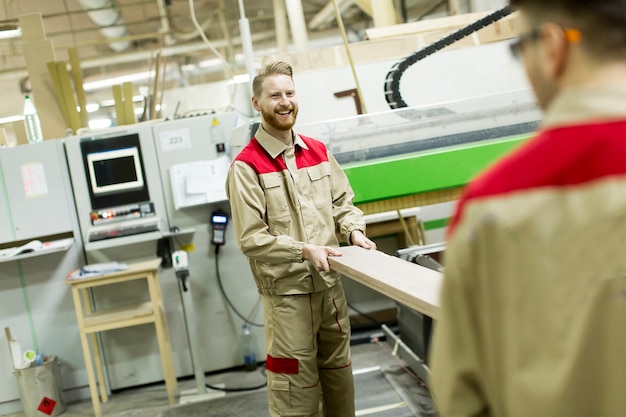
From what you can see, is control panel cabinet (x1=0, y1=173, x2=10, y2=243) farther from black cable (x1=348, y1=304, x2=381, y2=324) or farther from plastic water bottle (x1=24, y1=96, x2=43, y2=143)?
black cable (x1=348, y1=304, x2=381, y2=324)

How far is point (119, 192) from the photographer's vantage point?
3855 millimetres

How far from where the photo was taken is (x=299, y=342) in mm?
2281

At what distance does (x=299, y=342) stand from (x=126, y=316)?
65.2 inches

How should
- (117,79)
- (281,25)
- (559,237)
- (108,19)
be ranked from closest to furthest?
(559,237) < (281,25) < (108,19) < (117,79)

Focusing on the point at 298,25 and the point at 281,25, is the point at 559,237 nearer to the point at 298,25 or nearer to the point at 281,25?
the point at 298,25

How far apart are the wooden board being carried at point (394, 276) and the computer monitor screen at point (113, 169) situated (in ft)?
6.69

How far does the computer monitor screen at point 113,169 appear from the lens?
3.83 meters

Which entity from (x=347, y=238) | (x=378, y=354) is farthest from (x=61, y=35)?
(x=347, y=238)

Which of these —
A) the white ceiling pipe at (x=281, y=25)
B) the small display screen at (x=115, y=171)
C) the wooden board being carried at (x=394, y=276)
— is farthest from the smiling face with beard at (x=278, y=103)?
the white ceiling pipe at (x=281, y=25)

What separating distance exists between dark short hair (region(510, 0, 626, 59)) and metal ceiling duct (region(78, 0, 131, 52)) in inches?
250

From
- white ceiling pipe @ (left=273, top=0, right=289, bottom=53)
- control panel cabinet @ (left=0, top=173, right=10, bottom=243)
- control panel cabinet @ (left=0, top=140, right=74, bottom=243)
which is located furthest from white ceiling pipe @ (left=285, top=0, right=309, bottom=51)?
control panel cabinet @ (left=0, top=173, right=10, bottom=243)

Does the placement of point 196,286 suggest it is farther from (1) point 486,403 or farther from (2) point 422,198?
(1) point 486,403

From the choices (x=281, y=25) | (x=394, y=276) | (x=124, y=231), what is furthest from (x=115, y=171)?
(x=281, y=25)

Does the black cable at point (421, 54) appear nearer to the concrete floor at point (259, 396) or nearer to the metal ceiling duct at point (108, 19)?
the concrete floor at point (259, 396)
